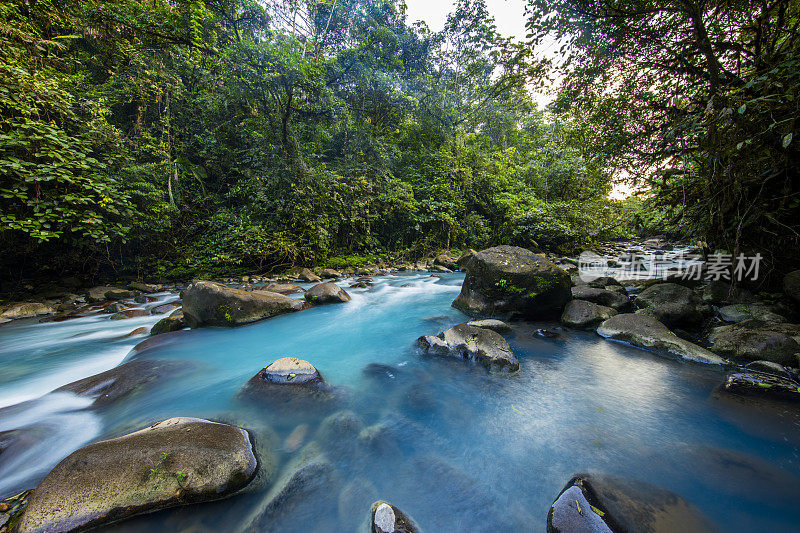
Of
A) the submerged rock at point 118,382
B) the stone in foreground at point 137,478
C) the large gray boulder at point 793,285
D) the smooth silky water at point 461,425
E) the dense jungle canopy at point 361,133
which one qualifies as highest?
the dense jungle canopy at point 361,133

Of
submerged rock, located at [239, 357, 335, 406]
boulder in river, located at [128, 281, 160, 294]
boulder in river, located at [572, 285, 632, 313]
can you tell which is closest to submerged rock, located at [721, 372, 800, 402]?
boulder in river, located at [572, 285, 632, 313]

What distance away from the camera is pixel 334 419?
2.48m

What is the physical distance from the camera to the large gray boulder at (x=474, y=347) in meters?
3.36

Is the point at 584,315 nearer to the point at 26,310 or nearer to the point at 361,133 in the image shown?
the point at 26,310

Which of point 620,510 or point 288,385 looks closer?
point 620,510

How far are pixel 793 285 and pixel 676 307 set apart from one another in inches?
49.2

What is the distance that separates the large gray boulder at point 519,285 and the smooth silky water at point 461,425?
32.7 inches

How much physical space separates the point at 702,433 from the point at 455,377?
2062mm

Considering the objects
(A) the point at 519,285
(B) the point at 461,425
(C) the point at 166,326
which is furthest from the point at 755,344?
(C) the point at 166,326

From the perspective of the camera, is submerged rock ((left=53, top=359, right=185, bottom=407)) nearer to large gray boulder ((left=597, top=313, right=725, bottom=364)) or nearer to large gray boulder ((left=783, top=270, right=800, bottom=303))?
large gray boulder ((left=597, top=313, right=725, bottom=364))

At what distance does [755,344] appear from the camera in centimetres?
319

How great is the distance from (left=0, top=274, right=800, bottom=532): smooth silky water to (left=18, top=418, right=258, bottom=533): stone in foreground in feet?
0.29

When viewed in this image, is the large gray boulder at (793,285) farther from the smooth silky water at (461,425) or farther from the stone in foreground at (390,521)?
the stone in foreground at (390,521)

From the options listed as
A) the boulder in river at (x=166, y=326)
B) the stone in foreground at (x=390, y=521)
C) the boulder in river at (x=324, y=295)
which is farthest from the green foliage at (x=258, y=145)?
the stone in foreground at (x=390, y=521)
